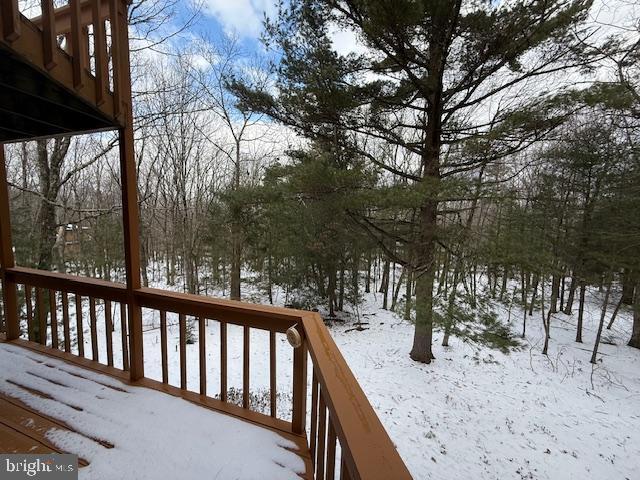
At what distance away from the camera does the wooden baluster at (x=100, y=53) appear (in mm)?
1519

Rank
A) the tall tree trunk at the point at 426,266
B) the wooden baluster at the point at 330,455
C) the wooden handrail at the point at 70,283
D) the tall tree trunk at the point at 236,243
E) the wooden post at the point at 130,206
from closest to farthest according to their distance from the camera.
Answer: the wooden baluster at the point at 330,455
the wooden post at the point at 130,206
the wooden handrail at the point at 70,283
the tall tree trunk at the point at 426,266
the tall tree trunk at the point at 236,243

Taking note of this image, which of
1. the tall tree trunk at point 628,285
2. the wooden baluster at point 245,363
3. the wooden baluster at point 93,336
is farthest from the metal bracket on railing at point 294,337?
the tall tree trunk at point 628,285

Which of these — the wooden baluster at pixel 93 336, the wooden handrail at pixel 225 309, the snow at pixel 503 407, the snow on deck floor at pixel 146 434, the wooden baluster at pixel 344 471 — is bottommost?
the snow at pixel 503 407

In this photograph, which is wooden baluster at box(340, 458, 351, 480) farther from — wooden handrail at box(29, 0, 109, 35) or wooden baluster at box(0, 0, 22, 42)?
wooden handrail at box(29, 0, 109, 35)

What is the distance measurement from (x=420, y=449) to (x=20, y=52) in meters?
5.80

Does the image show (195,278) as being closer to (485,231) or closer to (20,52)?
(485,231)

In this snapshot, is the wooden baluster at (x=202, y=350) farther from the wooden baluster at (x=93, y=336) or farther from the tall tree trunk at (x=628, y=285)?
the tall tree trunk at (x=628, y=285)

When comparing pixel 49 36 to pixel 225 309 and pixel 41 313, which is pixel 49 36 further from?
pixel 41 313

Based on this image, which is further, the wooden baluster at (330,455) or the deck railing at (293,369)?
the wooden baluster at (330,455)

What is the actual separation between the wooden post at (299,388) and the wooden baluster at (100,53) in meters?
1.77

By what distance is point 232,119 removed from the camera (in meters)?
9.66

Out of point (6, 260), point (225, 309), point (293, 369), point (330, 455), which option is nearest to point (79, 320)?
point (6, 260)

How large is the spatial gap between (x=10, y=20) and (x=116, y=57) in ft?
2.29

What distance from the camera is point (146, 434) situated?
5.13 ft
